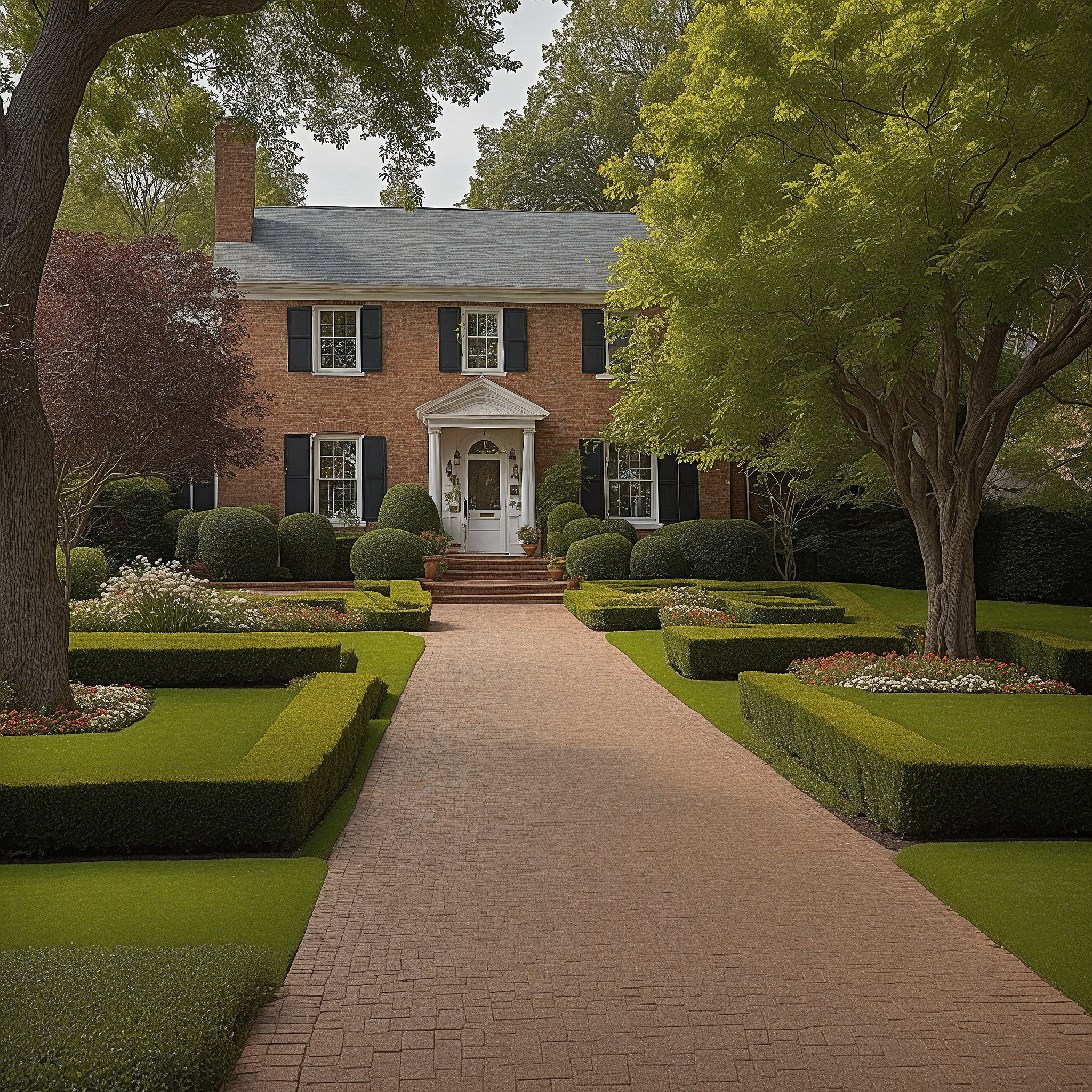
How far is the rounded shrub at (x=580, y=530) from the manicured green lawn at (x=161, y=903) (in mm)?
15903

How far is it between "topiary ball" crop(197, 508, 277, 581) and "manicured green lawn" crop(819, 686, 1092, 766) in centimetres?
1257

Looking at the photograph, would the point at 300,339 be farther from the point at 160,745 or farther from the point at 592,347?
the point at 160,745

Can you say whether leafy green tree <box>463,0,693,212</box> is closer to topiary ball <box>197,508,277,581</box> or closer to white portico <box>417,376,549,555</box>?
white portico <box>417,376,549,555</box>

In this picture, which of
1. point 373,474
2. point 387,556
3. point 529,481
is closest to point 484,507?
point 529,481

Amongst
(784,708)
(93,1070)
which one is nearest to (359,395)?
(784,708)

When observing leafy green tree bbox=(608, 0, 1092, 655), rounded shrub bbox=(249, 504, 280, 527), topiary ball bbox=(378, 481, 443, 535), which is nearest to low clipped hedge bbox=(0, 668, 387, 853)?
leafy green tree bbox=(608, 0, 1092, 655)

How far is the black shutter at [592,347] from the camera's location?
76.6 feet

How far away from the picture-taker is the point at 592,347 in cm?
2338

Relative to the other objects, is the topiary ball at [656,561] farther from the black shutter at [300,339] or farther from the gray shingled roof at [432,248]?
the black shutter at [300,339]

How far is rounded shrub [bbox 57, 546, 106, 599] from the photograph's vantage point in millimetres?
15922

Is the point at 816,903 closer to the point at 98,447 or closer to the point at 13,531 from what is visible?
the point at 13,531

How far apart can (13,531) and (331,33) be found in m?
5.85

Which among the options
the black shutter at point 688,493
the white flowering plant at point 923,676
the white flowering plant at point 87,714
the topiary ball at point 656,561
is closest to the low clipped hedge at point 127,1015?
the white flowering plant at point 87,714

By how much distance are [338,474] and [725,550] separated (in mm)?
8841
